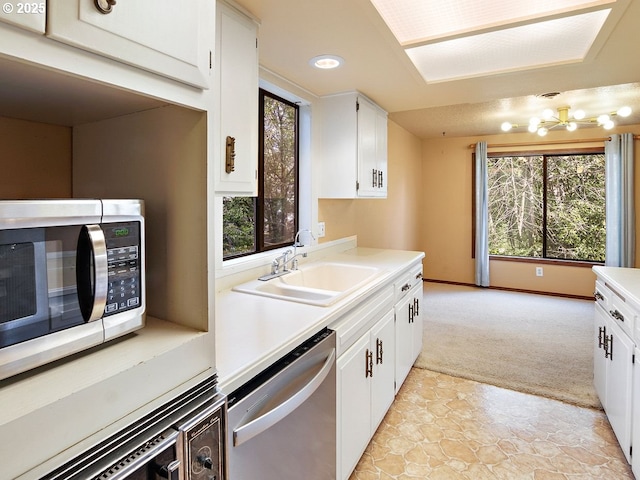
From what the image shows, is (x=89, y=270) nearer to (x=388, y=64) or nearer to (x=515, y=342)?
(x=388, y=64)

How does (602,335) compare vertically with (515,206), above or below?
below

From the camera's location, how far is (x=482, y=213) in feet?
17.8

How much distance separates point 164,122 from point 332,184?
1.93 m

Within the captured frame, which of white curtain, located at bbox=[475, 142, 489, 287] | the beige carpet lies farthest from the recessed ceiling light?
white curtain, located at bbox=[475, 142, 489, 287]

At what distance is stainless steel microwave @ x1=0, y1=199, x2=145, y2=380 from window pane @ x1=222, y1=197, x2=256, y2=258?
50.7 inches

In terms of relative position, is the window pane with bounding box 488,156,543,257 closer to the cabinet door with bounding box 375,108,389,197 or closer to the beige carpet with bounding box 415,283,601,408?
the beige carpet with bounding box 415,283,601,408

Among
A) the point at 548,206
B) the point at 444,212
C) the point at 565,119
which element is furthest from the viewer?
the point at 444,212

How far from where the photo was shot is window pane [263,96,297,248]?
241cm

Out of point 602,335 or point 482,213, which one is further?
point 482,213

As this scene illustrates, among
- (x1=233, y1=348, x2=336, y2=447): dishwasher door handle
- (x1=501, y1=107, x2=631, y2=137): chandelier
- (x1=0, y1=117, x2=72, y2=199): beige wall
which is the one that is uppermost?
(x1=501, y1=107, x2=631, y2=137): chandelier

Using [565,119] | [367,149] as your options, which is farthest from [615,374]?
[565,119]

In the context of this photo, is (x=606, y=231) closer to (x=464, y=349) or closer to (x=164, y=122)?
(x=464, y=349)

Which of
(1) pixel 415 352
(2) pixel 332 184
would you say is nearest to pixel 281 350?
(2) pixel 332 184

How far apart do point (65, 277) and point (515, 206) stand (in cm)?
589
